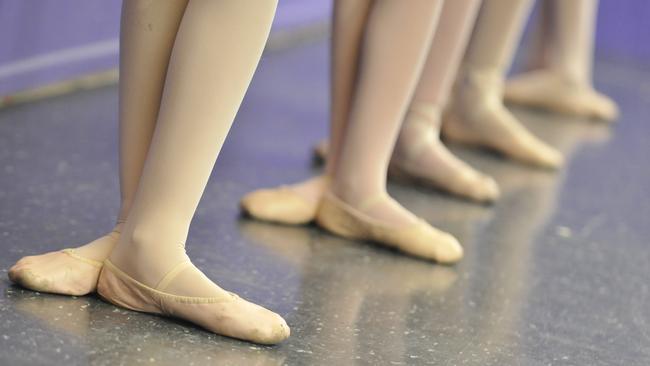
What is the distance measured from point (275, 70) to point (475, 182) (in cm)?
97

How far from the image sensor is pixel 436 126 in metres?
2.09

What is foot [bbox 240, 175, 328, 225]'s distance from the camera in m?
1.77

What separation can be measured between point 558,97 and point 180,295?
6.61 ft

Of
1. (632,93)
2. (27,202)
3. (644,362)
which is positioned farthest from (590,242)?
(632,93)

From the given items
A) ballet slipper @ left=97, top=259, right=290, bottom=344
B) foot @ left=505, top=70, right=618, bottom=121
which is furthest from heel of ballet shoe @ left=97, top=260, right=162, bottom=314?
foot @ left=505, top=70, right=618, bottom=121

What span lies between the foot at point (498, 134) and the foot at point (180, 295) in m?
1.26

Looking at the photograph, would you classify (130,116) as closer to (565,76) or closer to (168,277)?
(168,277)

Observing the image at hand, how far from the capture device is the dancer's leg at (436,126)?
2.00m

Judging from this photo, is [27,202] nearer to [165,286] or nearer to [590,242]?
[165,286]

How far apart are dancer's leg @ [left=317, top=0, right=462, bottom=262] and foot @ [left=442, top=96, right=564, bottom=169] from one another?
756mm

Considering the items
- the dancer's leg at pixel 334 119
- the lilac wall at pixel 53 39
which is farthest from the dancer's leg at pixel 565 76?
the dancer's leg at pixel 334 119

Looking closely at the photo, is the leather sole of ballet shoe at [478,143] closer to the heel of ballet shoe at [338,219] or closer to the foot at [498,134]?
the foot at [498,134]

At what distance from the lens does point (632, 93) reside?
3625 millimetres

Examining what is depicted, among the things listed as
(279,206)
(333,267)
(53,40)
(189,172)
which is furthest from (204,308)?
(53,40)
